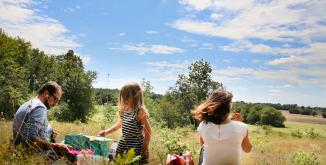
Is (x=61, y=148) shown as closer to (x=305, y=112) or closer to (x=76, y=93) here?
(x=76, y=93)

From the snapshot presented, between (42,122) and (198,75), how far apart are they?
188ft

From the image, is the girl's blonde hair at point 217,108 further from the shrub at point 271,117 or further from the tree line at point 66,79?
the shrub at point 271,117

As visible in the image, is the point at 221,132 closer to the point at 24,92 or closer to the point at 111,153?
the point at 111,153

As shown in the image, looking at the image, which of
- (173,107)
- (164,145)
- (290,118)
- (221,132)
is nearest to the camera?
(221,132)

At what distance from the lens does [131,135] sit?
513cm

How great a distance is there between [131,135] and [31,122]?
4.13 ft

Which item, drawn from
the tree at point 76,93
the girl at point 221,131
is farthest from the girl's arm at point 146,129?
the tree at point 76,93

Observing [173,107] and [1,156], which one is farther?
[173,107]

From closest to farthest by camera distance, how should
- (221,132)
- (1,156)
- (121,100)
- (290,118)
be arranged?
(1,156), (221,132), (121,100), (290,118)

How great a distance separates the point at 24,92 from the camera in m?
40.9

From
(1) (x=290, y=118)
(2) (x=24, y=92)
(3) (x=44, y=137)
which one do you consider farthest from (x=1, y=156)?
(1) (x=290, y=118)

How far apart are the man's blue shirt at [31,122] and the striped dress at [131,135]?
0.99m

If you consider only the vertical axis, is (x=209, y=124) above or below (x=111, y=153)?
above

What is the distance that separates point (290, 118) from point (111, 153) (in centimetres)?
8921
